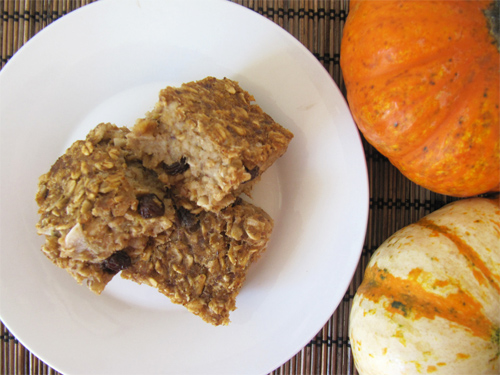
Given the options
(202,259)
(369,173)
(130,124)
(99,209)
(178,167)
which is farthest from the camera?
(369,173)

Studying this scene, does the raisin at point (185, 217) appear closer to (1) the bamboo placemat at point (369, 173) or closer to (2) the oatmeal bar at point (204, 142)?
(2) the oatmeal bar at point (204, 142)

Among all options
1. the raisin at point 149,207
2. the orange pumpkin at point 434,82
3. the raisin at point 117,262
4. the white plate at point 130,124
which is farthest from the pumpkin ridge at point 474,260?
the raisin at point 117,262

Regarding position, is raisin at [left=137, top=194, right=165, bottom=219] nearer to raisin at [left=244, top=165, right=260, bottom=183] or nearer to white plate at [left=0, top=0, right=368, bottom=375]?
raisin at [left=244, top=165, right=260, bottom=183]

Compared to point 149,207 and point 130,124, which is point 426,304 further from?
point 130,124

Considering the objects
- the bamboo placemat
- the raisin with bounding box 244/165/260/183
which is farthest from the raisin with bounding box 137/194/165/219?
the bamboo placemat

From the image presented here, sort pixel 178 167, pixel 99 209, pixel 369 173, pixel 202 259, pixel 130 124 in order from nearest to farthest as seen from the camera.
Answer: pixel 99 209 < pixel 178 167 < pixel 202 259 < pixel 130 124 < pixel 369 173

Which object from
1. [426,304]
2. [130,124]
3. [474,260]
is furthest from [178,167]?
[474,260]

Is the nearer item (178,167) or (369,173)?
(178,167)
